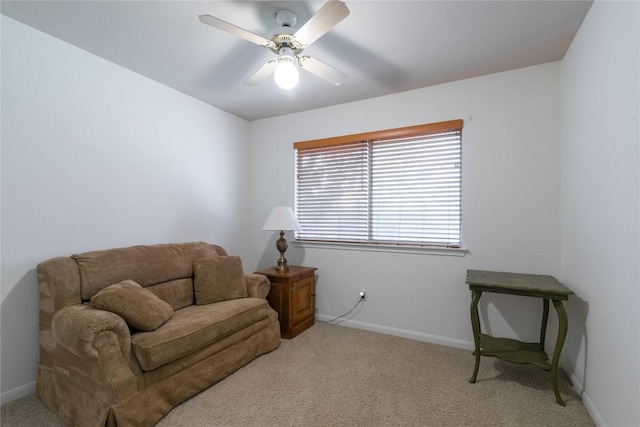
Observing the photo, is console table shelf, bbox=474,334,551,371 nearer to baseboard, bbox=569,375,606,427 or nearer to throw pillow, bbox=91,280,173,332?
baseboard, bbox=569,375,606,427

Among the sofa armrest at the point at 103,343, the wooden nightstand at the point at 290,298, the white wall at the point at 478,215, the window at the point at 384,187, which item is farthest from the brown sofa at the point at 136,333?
the window at the point at 384,187

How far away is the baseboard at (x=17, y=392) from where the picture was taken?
1999 mm

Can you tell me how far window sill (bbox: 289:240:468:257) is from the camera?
288 cm

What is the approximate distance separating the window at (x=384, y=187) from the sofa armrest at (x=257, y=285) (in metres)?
0.93

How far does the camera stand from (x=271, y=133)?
397 cm

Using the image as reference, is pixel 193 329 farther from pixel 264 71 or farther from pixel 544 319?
pixel 544 319

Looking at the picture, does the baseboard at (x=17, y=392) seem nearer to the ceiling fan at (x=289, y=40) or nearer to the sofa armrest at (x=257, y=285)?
the sofa armrest at (x=257, y=285)

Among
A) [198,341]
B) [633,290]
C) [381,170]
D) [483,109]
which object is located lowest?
[198,341]

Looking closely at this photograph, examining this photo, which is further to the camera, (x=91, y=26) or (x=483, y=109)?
(x=483, y=109)

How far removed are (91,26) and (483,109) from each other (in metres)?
3.18

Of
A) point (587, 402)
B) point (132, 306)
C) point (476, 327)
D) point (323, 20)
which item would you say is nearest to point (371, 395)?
point (476, 327)

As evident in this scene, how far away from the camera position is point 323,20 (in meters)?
1.61

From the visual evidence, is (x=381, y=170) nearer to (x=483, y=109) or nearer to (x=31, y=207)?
(x=483, y=109)

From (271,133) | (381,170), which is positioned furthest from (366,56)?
(271,133)
